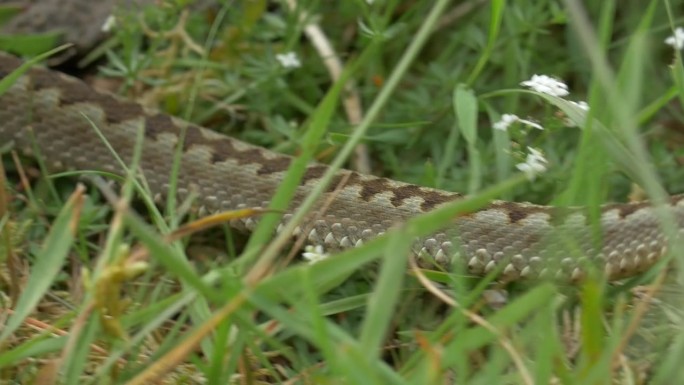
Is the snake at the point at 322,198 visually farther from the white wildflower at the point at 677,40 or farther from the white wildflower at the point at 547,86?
the white wildflower at the point at 677,40

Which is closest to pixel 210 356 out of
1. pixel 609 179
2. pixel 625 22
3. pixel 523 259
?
pixel 523 259

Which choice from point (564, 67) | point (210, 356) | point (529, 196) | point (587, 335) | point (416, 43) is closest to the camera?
point (587, 335)

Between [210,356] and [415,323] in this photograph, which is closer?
[210,356]

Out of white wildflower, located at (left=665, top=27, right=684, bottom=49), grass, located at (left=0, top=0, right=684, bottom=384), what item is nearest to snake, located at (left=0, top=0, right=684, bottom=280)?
grass, located at (left=0, top=0, right=684, bottom=384)

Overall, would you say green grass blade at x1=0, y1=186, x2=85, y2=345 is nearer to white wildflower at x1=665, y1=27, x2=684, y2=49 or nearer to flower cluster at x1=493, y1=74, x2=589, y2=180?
flower cluster at x1=493, y1=74, x2=589, y2=180

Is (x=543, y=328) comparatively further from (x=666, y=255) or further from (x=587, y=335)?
(x=666, y=255)
